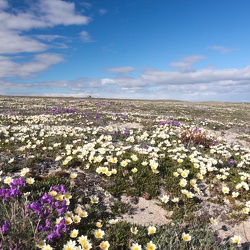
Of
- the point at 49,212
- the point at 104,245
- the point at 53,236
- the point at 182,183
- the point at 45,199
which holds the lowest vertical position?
the point at 104,245

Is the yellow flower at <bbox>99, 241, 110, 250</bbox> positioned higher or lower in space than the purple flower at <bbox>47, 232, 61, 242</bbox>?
lower

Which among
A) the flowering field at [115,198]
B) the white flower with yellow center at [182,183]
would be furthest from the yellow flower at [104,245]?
the white flower with yellow center at [182,183]

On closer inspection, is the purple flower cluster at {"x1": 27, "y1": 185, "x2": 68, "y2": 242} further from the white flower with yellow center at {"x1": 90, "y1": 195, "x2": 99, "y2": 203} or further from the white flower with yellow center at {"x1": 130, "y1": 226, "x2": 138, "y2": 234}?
the white flower with yellow center at {"x1": 130, "y1": 226, "x2": 138, "y2": 234}

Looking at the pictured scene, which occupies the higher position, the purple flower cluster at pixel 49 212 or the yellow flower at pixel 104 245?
the purple flower cluster at pixel 49 212

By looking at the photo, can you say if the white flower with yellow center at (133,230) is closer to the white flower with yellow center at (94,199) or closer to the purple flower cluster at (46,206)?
the white flower with yellow center at (94,199)

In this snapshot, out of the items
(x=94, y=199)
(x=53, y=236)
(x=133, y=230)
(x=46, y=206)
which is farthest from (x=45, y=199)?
(x=133, y=230)

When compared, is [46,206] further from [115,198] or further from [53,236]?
[115,198]

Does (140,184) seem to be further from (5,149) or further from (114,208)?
(5,149)

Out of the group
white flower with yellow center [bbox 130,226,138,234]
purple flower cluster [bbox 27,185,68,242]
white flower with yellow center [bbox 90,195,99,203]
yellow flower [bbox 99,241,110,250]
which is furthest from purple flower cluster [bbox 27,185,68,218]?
white flower with yellow center [bbox 130,226,138,234]

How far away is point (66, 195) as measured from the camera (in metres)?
6.11

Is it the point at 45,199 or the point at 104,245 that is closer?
the point at 104,245

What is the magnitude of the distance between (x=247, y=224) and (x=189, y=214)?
1.54 meters

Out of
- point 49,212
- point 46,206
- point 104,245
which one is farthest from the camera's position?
point 46,206

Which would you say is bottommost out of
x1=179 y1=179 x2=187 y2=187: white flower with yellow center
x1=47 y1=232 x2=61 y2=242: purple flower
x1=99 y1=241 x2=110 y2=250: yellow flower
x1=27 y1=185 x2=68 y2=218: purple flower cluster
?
x1=99 y1=241 x2=110 y2=250: yellow flower
